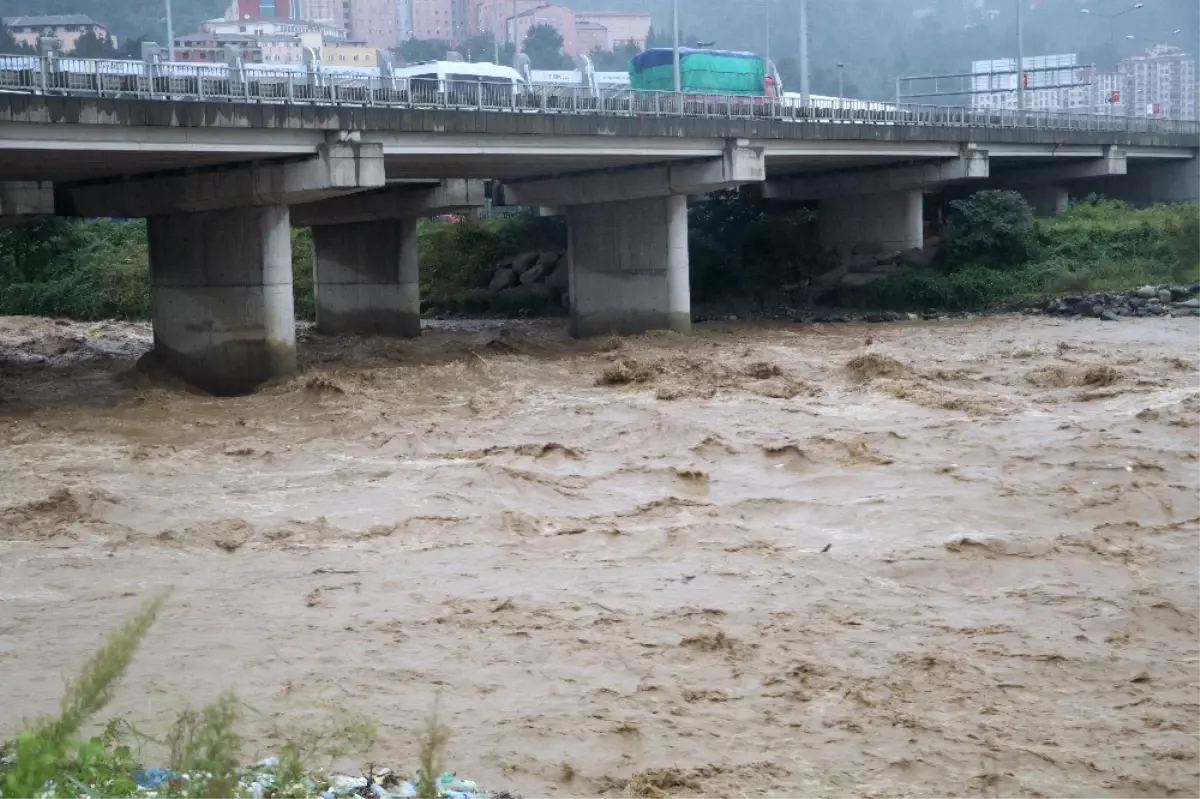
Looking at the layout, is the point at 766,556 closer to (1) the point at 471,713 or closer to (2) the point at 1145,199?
(1) the point at 471,713

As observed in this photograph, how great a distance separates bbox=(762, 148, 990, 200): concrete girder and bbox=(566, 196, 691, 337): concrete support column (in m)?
10.4

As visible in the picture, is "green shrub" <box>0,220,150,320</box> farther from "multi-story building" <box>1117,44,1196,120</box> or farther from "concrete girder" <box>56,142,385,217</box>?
"multi-story building" <box>1117,44,1196,120</box>

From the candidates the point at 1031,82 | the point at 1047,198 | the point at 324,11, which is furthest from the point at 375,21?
the point at 1047,198

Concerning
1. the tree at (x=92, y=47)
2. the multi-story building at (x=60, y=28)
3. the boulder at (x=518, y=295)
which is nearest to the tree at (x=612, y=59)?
the multi-story building at (x=60, y=28)

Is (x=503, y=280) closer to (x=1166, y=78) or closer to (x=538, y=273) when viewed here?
(x=538, y=273)

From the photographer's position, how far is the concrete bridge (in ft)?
84.7

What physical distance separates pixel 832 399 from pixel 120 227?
40042mm

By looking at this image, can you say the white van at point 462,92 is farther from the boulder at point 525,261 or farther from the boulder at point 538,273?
the boulder at point 525,261

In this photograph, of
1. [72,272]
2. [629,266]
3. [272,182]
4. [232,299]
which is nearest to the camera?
[272,182]

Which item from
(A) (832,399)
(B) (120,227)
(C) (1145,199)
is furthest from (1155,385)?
(B) (120,227)

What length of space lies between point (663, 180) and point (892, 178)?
11.8 m

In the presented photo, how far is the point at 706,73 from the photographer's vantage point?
5172cm

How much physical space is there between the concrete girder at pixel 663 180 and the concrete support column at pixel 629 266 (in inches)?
19.2

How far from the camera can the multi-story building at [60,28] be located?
327 ft
